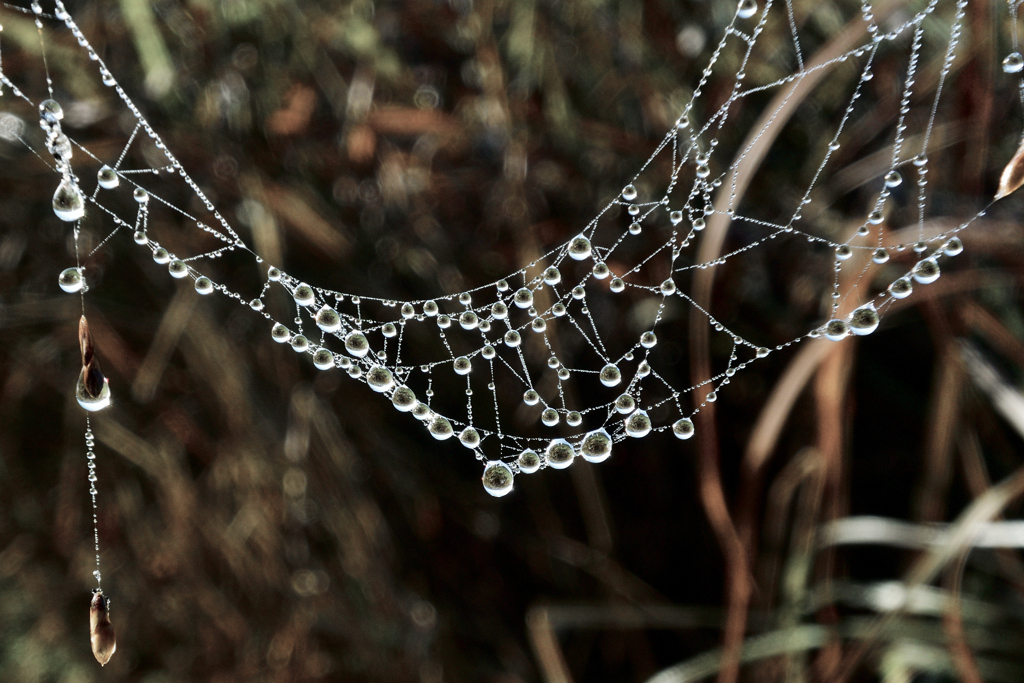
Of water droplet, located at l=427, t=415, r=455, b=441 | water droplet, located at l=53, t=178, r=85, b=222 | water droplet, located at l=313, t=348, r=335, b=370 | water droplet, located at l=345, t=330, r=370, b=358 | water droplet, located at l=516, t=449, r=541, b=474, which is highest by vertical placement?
water droplet, located at l=53, t=178, r=85, b=222

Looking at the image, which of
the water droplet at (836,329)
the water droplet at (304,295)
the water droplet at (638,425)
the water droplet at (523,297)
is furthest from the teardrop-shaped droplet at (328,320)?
the water droplet at (836,329)

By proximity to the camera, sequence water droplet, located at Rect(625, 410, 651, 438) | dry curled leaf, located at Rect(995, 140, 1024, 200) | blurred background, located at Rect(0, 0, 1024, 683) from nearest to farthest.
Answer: dry curled leaf, located at Rect(995, 140, 1024, 200)
water droplet, located at Rect(625, 410, 651, 438)
blurred background, located at Rect(0, 0, 1024, 683)

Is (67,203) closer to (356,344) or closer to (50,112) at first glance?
(50,112)

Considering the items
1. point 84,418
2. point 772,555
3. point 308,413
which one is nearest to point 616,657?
point 772,555

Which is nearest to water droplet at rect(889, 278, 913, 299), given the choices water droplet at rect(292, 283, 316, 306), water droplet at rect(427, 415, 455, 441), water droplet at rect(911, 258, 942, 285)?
water droplet at rect(911, 258, 942, 285)

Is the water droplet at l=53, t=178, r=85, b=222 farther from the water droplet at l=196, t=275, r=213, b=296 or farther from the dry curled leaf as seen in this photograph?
the dry curled leaf

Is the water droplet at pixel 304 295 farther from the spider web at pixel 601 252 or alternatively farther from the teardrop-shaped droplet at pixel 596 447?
the teardrop-shaped droplet at pixel 596 447
